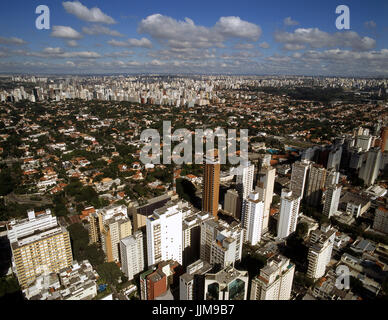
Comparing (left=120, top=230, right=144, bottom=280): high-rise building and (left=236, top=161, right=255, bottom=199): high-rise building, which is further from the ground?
(left=236, top=161, right=255, bottom=199): high-rise building

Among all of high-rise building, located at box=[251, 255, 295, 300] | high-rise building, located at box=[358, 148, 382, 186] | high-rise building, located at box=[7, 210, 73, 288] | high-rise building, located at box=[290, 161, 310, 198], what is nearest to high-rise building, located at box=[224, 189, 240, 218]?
high-rise building, located at box=[290, 161, 310, 198]

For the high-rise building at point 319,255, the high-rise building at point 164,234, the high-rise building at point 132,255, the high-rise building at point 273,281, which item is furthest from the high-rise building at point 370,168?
the high-rise building at point 132,255

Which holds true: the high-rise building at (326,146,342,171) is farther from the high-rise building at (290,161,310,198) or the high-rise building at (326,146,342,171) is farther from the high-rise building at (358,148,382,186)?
the high-rise building at (290,161,310,198)

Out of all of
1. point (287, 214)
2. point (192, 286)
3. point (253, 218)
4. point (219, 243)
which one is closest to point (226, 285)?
point (192, 286)

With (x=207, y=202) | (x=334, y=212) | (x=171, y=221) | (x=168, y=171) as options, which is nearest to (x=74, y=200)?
(x=168, y=171)

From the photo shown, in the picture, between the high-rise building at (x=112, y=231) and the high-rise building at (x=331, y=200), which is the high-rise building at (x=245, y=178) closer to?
the high-rise building at (x=331, y=200)

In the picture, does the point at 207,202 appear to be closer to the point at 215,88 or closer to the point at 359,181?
the point at 359,181

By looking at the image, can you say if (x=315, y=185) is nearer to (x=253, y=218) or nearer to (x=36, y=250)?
(x=253, y=218)
